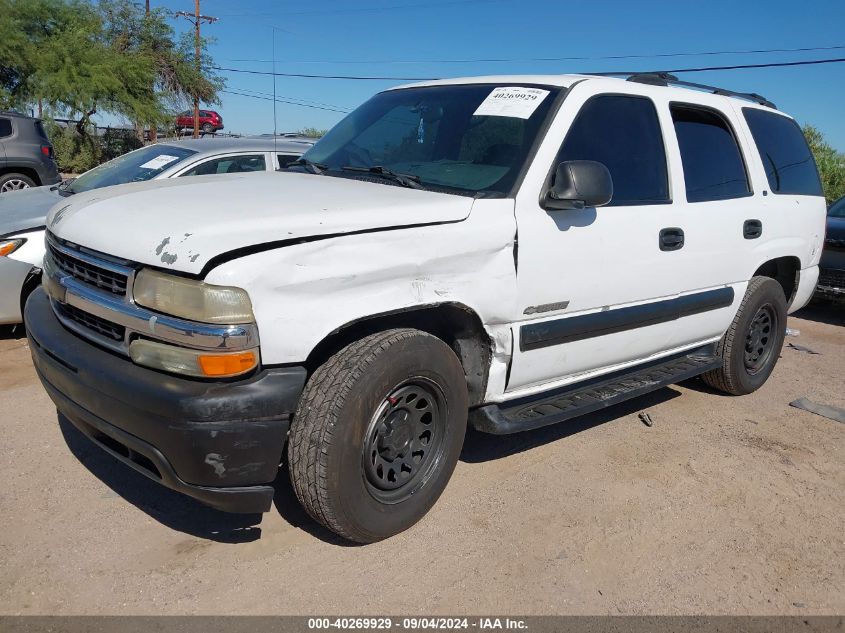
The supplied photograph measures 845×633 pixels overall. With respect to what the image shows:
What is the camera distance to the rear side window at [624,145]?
3.59 m

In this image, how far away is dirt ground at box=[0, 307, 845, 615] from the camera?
274cm

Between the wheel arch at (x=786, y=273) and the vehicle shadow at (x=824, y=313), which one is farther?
the vehicle shadow at (x=824, y=313)

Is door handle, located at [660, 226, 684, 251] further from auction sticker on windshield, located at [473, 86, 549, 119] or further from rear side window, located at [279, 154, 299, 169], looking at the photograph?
rear side window, located at [279, 154, 299, 169]

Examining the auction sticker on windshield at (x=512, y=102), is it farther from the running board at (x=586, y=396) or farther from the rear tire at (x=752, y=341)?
the rear tire at (x=752, y=341)

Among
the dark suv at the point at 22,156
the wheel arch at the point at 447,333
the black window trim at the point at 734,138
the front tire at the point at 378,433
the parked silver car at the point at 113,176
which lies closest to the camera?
the front tire at the point at 378,433

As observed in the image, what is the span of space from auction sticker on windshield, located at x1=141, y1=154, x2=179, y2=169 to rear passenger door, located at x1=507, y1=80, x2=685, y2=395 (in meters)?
3.60

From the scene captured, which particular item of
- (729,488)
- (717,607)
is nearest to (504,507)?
(717,607)

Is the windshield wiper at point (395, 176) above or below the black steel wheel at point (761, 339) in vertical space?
above

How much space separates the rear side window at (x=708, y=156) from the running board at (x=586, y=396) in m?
1.02

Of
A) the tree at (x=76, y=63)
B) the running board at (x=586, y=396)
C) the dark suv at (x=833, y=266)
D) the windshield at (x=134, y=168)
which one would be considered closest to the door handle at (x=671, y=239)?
the running board at (x=586, y=396)

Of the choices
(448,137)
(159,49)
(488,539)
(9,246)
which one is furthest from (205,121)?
(488,539)

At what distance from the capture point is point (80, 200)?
3301 millimetres

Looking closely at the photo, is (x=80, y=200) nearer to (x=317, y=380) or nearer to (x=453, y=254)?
(x=317, y=380)

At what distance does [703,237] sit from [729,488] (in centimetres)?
140
